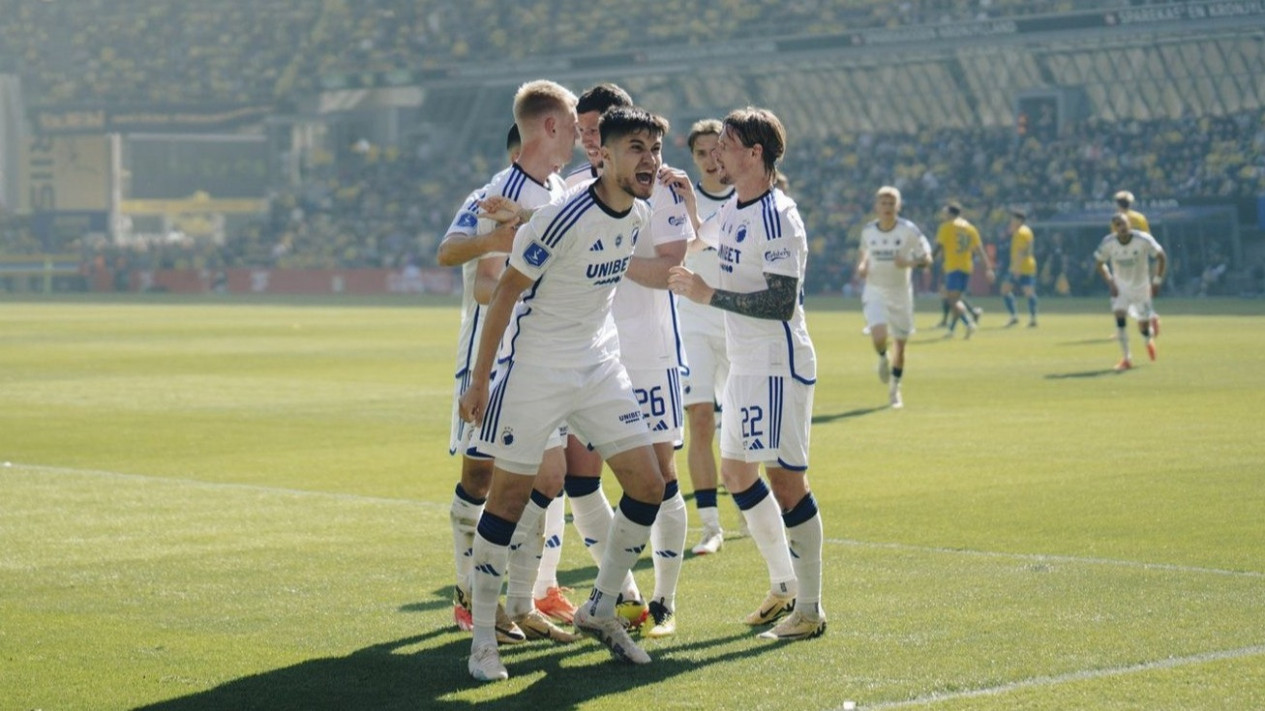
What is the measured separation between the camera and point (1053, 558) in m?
9.64

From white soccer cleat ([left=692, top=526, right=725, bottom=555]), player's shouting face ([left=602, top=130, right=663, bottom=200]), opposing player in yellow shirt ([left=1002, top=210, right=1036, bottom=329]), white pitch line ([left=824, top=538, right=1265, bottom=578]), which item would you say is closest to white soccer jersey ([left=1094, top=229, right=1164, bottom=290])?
opposing player in yellow shirt ([left=1002, top=210, right=1036, bottom=329])

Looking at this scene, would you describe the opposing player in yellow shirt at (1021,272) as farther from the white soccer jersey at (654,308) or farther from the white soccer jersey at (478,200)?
the white soccer jersey at (478,200)

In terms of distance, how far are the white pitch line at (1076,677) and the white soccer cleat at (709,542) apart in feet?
11.9

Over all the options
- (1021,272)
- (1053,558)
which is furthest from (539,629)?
(1021,272)

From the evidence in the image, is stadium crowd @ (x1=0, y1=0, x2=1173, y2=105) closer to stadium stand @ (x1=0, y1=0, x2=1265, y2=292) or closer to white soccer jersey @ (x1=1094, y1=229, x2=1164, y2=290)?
stadium stand @ (x1=0, y1=0, x2=1265, y2=292)

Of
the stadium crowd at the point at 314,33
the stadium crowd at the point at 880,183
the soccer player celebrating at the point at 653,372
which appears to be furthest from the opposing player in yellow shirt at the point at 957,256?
the stadium crowd at the point at 314,33

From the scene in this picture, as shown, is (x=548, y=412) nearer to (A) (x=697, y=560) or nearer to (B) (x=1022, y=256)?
(A) (x=697, y=560)

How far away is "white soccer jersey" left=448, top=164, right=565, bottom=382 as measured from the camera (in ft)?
25.1

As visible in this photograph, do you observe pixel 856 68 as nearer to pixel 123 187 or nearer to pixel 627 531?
pixel 123 187

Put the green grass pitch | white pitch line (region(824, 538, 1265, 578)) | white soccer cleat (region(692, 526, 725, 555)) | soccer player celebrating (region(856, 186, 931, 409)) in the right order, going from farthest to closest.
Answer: soccer player celebrating (region(856, 186, 931, 409)) → white soccer cleat (region(692, 526, 725, 555)) → white pitch line (region(824, 538, 1265, 578)) → the green grass pitch

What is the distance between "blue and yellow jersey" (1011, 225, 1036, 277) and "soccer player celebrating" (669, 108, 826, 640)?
89.4 ft

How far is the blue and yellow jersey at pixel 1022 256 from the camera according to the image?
3466 cm

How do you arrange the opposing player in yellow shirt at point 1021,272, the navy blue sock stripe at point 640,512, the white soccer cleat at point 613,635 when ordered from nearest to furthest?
1. the white soccer cleat at point 613,635
2. the navy blue sock stripe at point 640,512
3. the opposing player in yellow shirt at point 1021,272

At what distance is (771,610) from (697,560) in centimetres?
194
